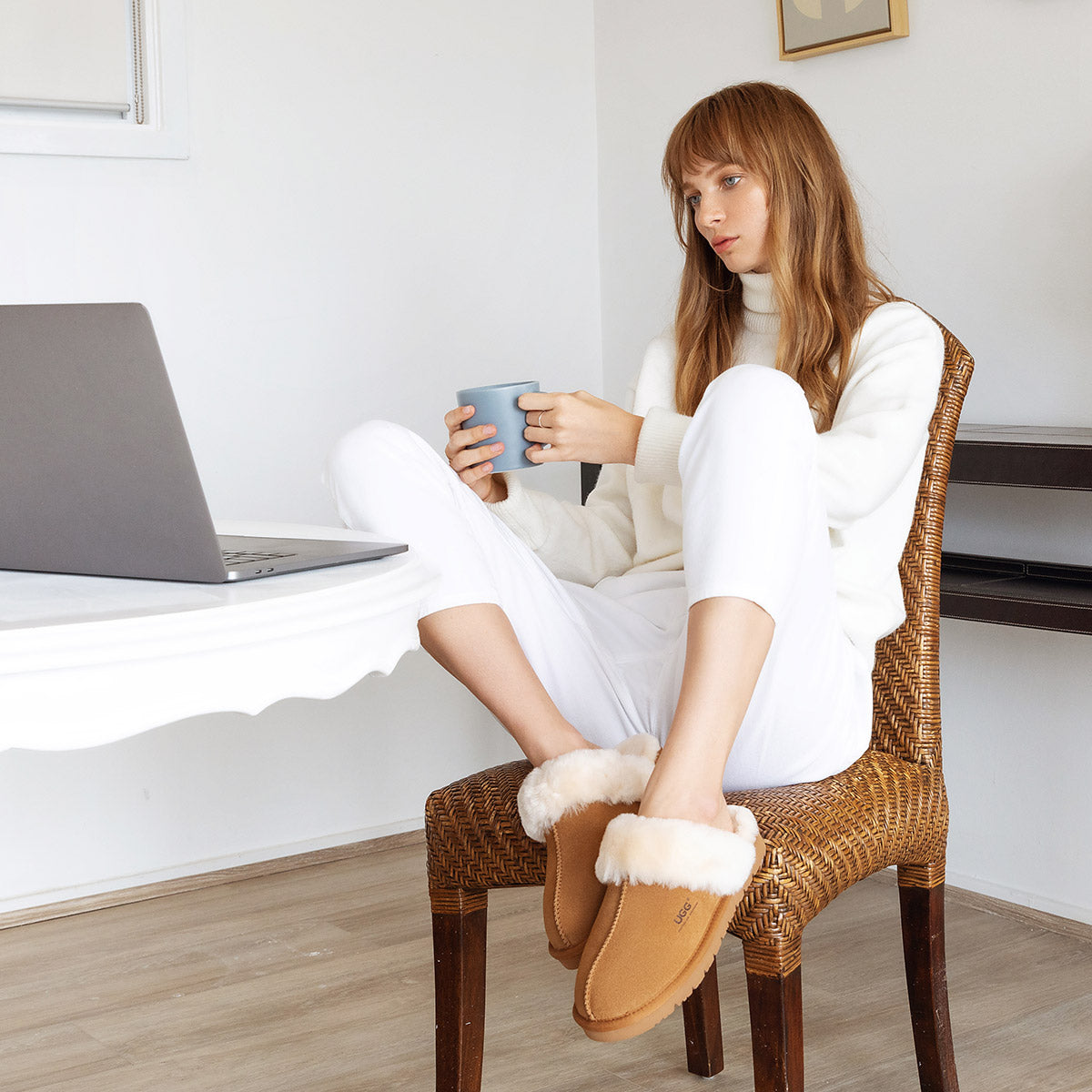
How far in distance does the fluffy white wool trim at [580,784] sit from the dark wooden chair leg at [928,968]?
1.23 feet

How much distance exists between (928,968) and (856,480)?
50 centimetres

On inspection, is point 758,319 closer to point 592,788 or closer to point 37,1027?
point 592,788

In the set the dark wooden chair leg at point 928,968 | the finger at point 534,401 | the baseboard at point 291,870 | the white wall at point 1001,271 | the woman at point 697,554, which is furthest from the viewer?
the baseboard at point 291,870

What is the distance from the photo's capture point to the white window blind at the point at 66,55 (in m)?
2.07

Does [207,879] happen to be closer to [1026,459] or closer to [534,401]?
[534,401]

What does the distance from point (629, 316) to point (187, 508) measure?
77.0 inches

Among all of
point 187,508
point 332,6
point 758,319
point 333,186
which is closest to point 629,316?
point 333,186

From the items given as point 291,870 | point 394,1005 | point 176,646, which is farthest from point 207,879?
point 176,646

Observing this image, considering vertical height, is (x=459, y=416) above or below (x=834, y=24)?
below

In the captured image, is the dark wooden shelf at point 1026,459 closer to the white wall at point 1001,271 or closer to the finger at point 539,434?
→ the white wall at point 1001,271

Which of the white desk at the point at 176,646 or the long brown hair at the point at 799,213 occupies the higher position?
the long brown hair at the point at 799,213

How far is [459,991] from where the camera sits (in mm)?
1280

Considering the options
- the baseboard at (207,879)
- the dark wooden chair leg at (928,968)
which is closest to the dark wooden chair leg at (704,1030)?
the dark wooden chair leg at (928,968)

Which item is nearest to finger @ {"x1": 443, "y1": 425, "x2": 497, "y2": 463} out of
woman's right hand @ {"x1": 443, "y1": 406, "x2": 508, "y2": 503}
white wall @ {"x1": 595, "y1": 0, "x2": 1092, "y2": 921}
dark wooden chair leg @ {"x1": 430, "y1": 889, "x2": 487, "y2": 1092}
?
woman's right hand @ {"x1": 443, "y1": 406, "x2": 508, "y2": 503}
